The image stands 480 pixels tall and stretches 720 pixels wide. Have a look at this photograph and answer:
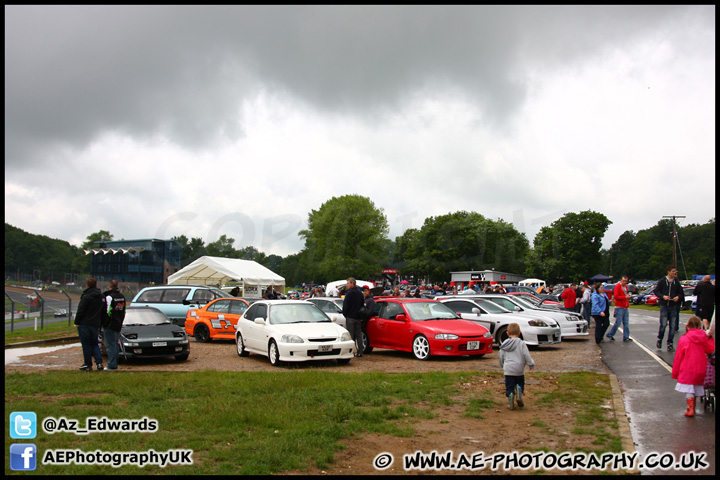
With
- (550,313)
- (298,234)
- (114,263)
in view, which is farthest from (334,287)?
(114,263)

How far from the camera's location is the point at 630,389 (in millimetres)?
9117

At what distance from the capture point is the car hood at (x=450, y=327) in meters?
13.4

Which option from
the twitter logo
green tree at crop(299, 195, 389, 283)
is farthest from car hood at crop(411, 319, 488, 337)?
green tree at crop(299, 195, 389, 283)

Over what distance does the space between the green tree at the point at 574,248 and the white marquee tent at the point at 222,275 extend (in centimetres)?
5755

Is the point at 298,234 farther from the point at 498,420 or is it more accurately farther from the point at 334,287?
the point at 498,420

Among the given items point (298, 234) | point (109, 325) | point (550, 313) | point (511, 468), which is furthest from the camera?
point (298, 234)

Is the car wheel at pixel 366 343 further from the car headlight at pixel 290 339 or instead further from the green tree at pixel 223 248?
the green tree at pixel 223 248

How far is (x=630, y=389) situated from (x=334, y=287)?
31.7m

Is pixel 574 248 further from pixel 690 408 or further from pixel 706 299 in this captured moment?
pixel 690 408

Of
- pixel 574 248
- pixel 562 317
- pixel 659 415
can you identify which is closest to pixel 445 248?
pixel 574 248

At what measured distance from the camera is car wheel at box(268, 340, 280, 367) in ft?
40.8

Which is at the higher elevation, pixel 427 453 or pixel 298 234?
pixel 298 234

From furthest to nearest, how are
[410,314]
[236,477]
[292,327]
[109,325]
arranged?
[410,314] → [292,327] → [109,325] → [236,477]

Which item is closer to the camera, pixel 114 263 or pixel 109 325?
pixel 109 325
